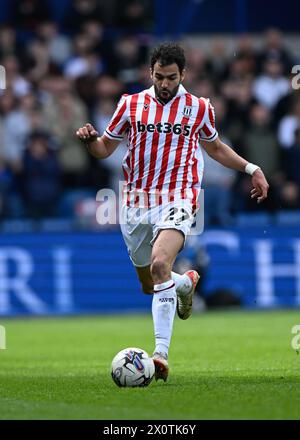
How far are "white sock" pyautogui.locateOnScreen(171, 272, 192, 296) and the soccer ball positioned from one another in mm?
1078

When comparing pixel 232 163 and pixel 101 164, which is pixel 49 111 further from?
pixel 232 163

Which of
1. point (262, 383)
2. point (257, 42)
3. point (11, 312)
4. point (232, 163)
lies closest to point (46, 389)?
point (262, 383)

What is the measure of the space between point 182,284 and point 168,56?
5.93ft

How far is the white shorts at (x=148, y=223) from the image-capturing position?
887 centimetres

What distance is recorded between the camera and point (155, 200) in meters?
9.01

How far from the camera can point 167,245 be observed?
340 inches

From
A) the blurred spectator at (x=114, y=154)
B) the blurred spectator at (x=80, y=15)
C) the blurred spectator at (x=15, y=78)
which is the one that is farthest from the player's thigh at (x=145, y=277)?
the blurred spectator at (x=80, y=15)

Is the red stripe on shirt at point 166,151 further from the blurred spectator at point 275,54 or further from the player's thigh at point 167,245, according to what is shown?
the blurred spectator at point 275,54

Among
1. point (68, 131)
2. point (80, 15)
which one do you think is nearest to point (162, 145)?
point (68, 131)

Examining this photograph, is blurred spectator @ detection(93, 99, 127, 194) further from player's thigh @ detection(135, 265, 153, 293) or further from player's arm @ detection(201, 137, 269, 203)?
player's arm @ detection(201, 137, 269, 203)

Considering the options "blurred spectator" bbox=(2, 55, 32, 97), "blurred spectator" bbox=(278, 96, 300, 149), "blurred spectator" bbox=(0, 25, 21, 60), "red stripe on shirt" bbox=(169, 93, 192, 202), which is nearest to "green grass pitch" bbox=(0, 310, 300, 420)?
"red stripe on shirt" bbox=(169, 93, 192, 202)

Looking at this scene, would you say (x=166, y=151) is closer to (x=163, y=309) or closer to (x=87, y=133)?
(x=87, y=133)

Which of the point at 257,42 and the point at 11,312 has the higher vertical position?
the point at 257,42
